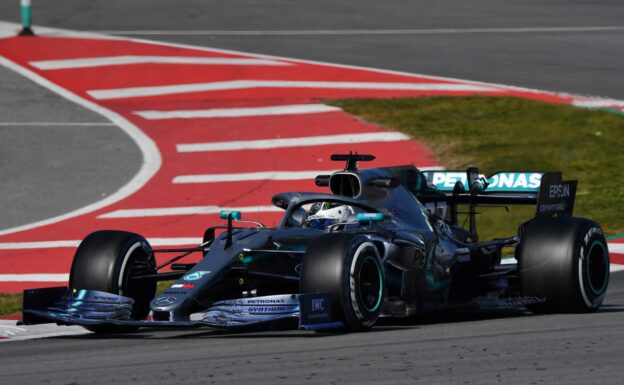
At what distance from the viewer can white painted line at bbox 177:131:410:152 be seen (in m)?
20.0

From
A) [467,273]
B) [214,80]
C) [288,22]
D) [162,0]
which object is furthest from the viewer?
[162,0]

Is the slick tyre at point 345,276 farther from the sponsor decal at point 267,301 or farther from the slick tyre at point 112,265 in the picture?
the slick tyre at point 112,265

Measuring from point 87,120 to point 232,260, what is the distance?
11.9 m

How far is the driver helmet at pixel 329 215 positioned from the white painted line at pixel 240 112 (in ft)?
34.9

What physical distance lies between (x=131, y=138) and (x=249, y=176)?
2847mm

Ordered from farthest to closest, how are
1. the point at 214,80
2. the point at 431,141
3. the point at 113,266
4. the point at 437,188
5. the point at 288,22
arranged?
the point at 288,22
the point at 214,80
the point at 431,141
the point at 437,188
the point at 113,266

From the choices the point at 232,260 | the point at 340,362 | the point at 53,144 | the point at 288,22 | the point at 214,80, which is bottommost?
the point at 340,362

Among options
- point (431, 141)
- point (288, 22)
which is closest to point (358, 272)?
point (431, 141)

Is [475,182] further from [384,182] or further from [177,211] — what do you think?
[177,211]

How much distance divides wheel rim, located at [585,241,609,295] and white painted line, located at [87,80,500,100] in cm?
1195

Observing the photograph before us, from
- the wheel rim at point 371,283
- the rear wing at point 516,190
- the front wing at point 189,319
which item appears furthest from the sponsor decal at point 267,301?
the rear wing at point 516,190

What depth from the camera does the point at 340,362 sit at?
8234 mm

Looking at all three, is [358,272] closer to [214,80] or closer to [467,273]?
[467,273]

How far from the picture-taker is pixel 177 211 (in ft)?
56.4
